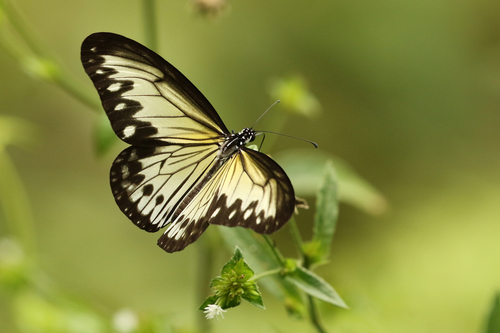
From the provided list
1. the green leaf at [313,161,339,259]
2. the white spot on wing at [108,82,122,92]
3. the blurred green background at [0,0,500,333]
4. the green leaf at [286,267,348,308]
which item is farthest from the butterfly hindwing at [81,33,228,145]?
the blurred green background at [0,0,500,333]

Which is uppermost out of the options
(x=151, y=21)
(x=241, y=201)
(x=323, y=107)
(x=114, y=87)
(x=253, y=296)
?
(x=323, y=107)

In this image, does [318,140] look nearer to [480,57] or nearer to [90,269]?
[480,57]

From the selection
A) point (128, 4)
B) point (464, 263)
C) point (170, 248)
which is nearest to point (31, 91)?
point (128, 4)

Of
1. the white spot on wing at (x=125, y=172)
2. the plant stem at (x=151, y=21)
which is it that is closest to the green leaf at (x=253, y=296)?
the white spot on wing at (x=125, y=172)

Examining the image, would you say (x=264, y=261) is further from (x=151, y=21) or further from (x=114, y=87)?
(x=151, y=21)

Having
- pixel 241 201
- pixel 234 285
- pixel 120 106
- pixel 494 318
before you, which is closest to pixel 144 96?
pixel 120 106

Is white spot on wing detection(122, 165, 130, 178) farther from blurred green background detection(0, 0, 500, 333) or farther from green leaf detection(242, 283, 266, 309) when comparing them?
blurred green background detection(0, 0, 500, 333)
